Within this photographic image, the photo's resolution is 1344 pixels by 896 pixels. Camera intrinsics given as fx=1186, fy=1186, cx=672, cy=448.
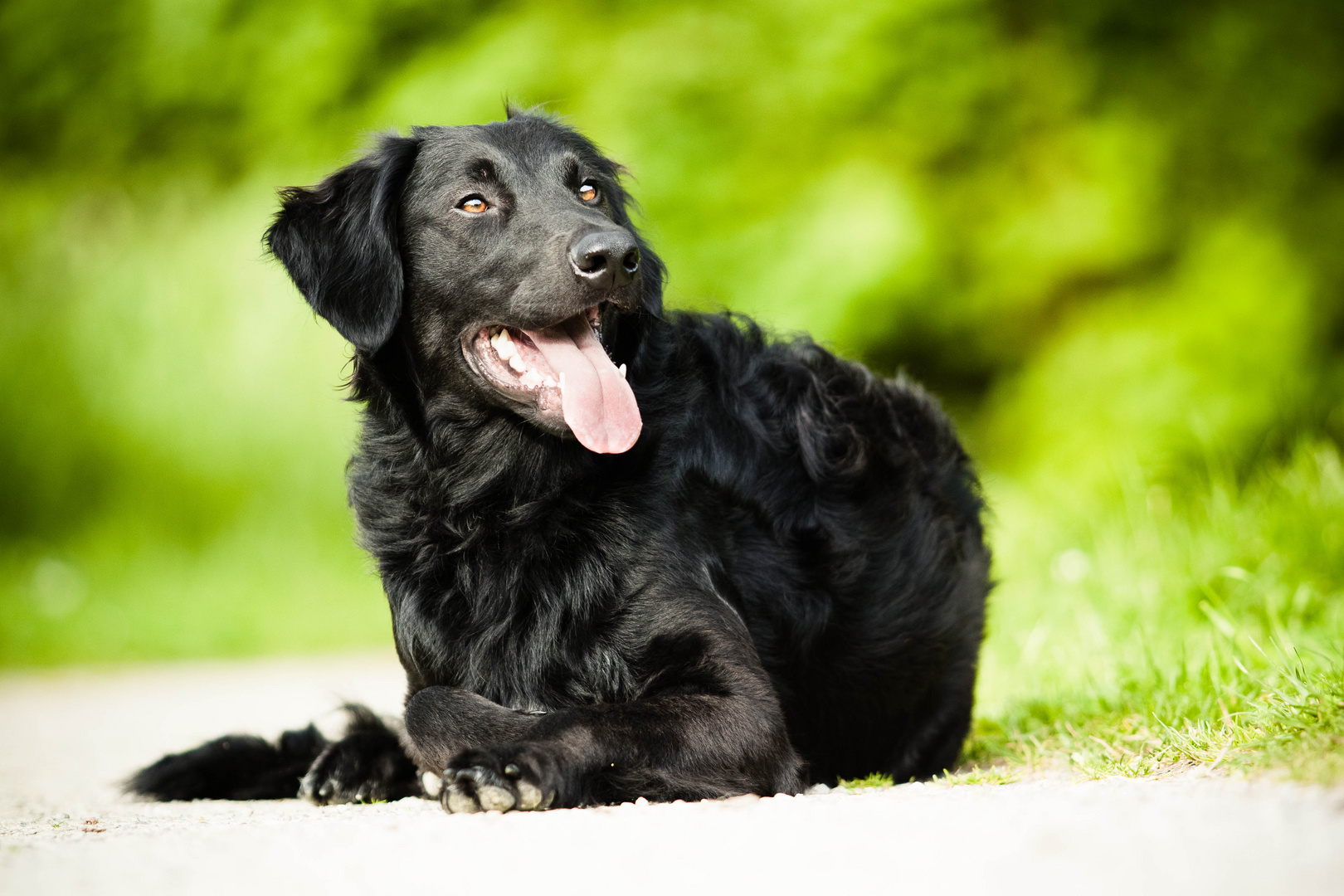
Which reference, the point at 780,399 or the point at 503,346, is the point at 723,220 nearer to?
the point at 780,399

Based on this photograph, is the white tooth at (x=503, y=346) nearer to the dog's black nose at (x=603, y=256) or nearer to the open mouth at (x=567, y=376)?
the open mouth at (x=567, y=376)

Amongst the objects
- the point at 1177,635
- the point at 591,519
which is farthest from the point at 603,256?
the point at 1177,635

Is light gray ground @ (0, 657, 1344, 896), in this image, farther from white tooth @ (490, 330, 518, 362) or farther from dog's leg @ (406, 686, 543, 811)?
white tooth @ (490, 330, 518, 362)

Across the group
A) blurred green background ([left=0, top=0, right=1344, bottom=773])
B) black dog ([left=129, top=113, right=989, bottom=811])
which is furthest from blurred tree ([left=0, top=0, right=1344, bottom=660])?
black dog ([left=129, top=113, right=989, bottom=811])

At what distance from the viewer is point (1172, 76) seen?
26.7 ft

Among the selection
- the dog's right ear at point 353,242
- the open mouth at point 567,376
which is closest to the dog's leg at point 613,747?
the open mouth at point 567,376

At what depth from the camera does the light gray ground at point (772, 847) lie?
1717mm

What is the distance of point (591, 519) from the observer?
2980 millimetres

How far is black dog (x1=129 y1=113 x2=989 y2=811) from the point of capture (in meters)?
2.79

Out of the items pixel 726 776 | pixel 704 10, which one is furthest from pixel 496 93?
pixel 726 776

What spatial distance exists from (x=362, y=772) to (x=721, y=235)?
19.6 ft

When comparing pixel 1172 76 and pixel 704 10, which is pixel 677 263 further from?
pixel 1172 76

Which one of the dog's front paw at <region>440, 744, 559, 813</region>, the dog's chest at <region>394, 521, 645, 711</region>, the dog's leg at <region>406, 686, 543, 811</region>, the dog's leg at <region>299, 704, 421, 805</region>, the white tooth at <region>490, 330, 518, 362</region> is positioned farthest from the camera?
the dog's leg at <region>299, 704, 421, 805</region>

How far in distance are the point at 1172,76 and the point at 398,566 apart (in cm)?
710
